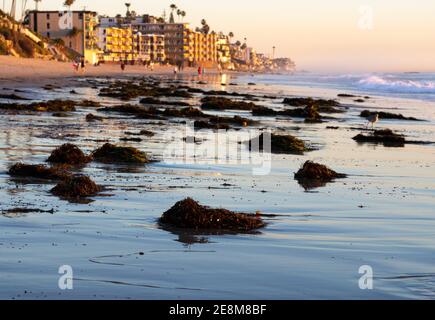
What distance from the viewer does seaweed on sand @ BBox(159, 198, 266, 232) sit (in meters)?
7.59

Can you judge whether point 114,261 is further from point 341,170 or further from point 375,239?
point 341,170

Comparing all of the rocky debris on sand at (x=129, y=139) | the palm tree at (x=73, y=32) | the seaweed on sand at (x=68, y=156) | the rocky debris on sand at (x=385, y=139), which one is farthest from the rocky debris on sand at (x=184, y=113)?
the palm tree at (x=73, y=32)

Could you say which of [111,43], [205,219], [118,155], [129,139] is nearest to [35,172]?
[118,155]

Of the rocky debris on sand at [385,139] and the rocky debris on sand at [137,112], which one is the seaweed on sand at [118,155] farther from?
the rocky debris on sand at [137,112]

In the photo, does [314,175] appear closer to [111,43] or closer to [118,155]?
[118,155]

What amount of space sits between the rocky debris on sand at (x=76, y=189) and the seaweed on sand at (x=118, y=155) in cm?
347

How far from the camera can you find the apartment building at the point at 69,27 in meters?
160

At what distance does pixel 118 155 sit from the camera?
515 inches

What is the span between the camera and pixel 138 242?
6875 millimetres

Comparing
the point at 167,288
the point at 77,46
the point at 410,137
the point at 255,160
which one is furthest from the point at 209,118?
the point at 77,46

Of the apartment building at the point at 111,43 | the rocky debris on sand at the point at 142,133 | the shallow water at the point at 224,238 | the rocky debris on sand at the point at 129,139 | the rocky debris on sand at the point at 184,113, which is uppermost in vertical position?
the apartment building at the point at 111,43

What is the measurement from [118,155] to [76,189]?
3920 mm

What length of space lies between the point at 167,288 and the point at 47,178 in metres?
5.59

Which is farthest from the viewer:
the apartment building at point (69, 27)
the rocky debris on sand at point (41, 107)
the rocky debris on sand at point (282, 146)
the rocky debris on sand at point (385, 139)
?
the apartment building at point (69, 27)
